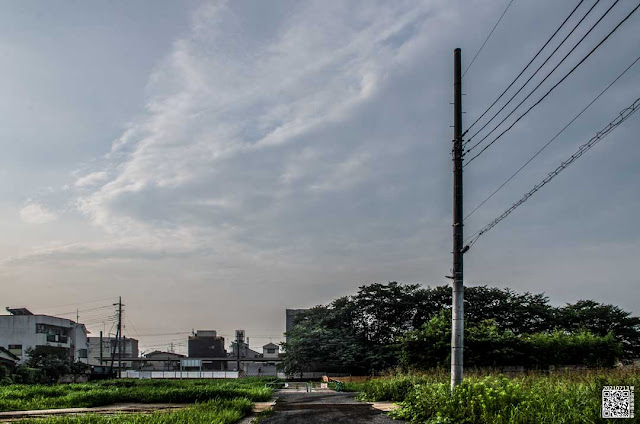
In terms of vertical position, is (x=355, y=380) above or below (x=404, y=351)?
below

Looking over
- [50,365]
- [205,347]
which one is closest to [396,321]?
[50,365]

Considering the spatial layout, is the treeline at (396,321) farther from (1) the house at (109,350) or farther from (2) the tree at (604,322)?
(1) the house at (109,350)

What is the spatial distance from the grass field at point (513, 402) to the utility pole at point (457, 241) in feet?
2.67

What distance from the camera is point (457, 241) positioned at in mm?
15383

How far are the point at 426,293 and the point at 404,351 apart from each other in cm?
3099

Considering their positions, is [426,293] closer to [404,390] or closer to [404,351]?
[404,351]

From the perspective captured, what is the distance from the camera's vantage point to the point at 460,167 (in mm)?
16031

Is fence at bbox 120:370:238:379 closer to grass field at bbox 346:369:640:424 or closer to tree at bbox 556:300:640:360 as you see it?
tree at bbox 556:300:640:360

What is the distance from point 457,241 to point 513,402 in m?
5.52

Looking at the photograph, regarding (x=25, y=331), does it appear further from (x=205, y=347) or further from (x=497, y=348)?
(x=497, y=348)

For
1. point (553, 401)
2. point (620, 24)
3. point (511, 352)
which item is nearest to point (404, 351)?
point (511, 352)

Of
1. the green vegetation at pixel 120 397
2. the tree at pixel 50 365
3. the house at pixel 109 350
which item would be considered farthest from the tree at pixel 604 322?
the house at pixel 109 350

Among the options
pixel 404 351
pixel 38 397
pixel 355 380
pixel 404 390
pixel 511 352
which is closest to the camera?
pixel 404 390

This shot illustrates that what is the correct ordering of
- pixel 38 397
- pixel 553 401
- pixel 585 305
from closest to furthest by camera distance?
pixel 553 401
pixel 38 397
pixel 585 305
